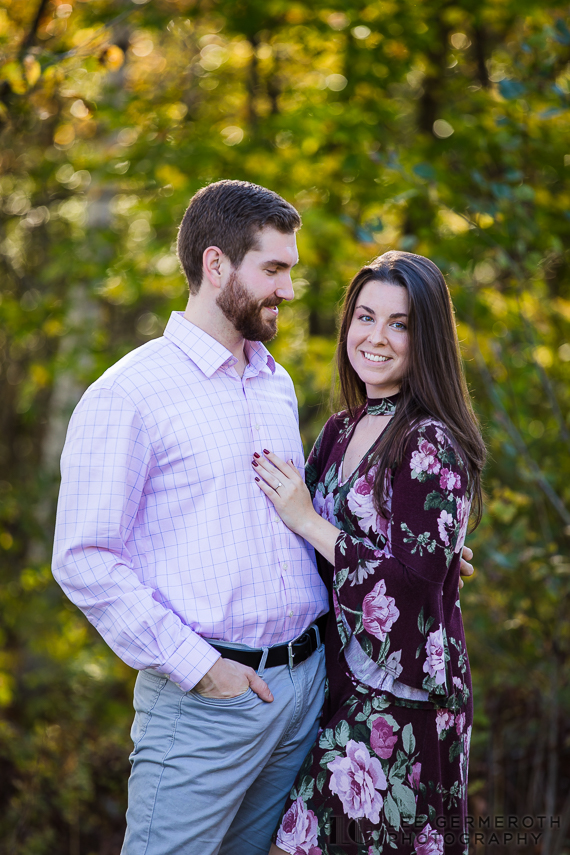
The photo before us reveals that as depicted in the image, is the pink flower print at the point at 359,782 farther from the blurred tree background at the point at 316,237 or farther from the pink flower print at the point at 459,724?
the blurred tree background at the point at 316,237

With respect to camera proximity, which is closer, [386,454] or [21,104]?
[386,454]

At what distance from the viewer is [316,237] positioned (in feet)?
18.4

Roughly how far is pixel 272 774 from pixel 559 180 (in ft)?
15.6

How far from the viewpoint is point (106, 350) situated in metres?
6.34

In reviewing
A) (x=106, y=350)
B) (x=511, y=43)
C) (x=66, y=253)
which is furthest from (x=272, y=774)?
(x=511, y=43)

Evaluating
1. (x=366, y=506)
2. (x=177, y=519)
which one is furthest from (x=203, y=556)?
(x=366, y=506)

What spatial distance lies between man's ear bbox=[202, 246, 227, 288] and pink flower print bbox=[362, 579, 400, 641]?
3.08ft

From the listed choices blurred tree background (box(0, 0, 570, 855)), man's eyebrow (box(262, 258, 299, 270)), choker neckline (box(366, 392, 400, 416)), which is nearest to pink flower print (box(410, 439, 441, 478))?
choker neckline (box(366, 392, 400, 416))

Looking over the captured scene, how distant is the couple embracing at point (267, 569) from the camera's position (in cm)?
193

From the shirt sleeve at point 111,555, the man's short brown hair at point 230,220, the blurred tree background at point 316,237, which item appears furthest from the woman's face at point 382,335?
the blurred tree background at point 316,237

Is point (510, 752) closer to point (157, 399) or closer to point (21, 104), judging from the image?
point (157, 399)

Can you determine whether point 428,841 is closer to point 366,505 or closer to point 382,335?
point 366,505

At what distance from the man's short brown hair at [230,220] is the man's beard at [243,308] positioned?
65 mm

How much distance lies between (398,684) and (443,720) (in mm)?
174
